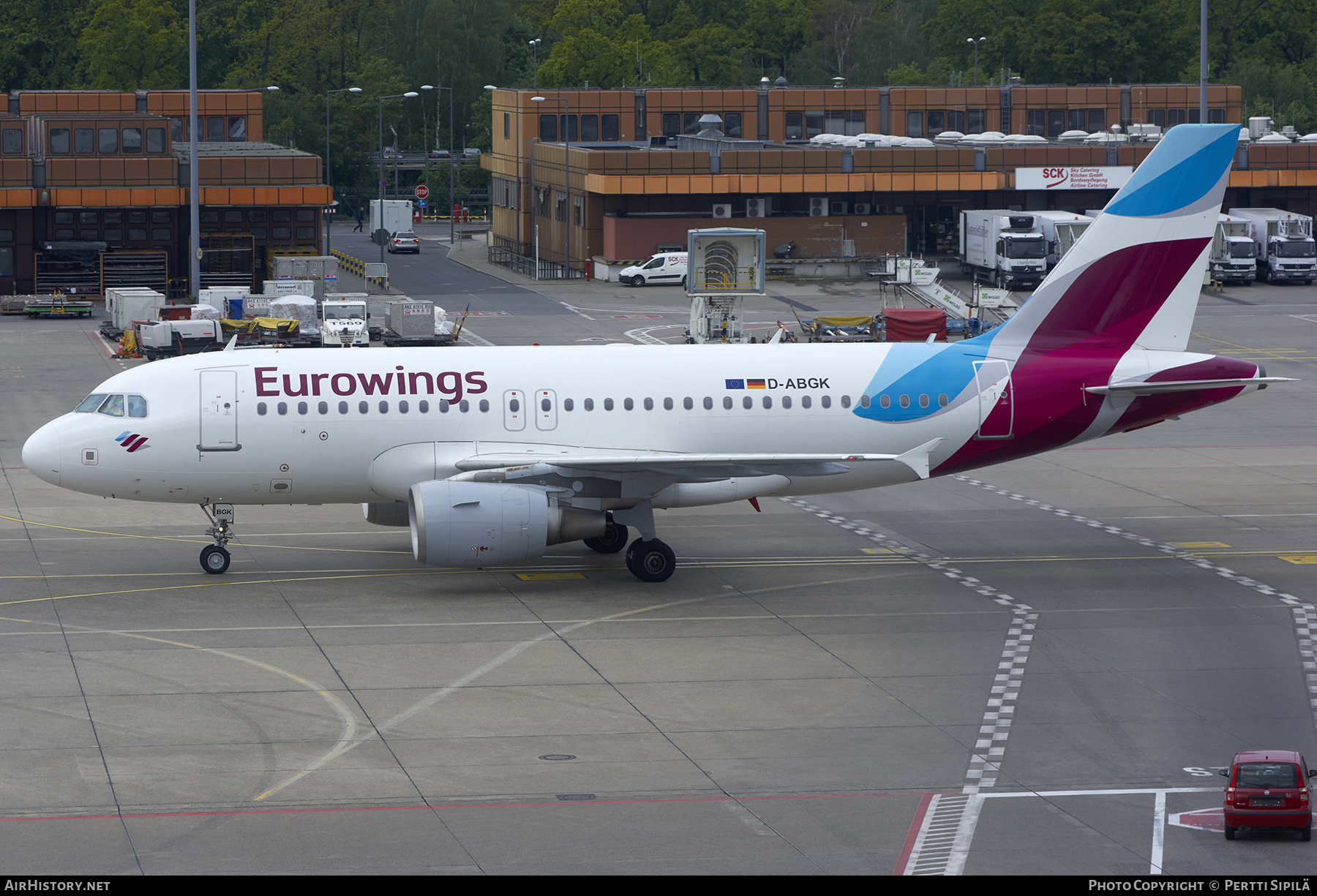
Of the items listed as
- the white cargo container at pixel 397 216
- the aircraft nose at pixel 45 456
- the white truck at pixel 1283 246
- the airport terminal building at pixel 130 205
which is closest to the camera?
the aircraft nose at pixel 45 456

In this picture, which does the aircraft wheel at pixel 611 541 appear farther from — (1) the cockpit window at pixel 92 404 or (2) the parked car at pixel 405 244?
(2) the parked car at pixel 405 244

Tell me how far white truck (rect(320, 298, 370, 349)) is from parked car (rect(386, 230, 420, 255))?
5121 centimetres

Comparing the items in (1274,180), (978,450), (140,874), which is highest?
(1274,180)

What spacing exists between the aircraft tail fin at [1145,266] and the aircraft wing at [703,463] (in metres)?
4.80

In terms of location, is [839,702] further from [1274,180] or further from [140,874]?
[1274,180]

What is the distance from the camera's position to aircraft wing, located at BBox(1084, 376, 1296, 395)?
3569 centimetres

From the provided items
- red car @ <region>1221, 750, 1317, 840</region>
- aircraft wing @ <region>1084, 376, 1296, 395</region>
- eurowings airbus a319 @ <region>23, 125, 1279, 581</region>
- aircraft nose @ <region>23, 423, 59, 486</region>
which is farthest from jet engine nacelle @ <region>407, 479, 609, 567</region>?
red car @ <region>1221, 750, 1317, 840</region>

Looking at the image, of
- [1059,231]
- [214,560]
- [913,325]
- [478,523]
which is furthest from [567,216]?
[478,523]

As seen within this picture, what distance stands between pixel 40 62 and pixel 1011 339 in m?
140

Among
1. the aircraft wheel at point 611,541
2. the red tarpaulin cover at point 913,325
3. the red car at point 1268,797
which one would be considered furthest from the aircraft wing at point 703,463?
the red tarpaulin cover at point 913,325

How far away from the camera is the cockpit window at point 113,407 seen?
3453 cm

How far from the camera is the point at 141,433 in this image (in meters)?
34.2

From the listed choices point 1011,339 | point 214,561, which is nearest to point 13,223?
point 214,561

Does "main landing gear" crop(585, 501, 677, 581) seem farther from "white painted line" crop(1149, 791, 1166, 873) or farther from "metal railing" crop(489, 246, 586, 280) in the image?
"metal railing" crop(489, 246, 586, 280)
